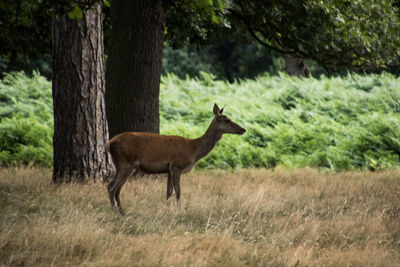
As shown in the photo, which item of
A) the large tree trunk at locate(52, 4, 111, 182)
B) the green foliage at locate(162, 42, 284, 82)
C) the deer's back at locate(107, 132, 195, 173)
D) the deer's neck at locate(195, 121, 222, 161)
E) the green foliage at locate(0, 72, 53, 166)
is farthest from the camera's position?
the green foliage at locate(162, 42, 284, 82)

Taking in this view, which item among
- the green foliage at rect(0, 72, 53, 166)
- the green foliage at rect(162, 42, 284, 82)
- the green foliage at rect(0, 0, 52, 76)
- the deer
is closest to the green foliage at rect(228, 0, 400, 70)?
the deer

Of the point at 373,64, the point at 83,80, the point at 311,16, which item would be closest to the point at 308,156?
the point at 373,64

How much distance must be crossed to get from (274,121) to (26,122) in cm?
731

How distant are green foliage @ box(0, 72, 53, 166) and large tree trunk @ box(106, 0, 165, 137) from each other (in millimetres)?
2951

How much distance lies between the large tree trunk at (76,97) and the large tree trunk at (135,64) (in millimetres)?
1085

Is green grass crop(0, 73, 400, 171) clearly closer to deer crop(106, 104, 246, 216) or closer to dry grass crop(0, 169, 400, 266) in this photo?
dry grass crop(0, 169, 400, 266)

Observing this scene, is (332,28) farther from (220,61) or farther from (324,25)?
(220,61)

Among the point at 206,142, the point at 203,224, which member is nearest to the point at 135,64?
the point at 206,142

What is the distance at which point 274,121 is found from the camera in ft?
53.6

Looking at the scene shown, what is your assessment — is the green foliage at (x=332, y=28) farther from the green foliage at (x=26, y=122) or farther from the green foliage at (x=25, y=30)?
the green foliage at (x=26, y=122)

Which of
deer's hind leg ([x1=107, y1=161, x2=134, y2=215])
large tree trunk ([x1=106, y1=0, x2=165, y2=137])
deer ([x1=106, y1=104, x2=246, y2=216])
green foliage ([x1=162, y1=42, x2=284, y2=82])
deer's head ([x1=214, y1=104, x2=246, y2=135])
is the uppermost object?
green foliage ([x1=162, y1=42, x2=284, y2=82])

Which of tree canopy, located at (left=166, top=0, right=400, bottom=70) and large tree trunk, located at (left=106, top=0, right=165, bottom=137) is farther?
tree canopy, located at (left=166, top=0, right=400, bottom=70)

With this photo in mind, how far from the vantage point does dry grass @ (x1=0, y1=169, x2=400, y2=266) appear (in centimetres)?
534

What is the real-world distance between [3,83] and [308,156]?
12.2 m
